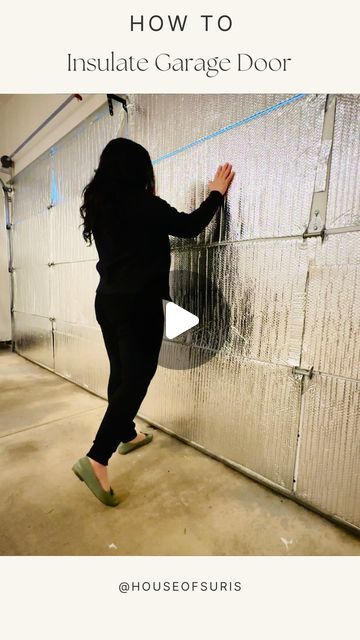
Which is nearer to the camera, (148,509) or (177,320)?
(148,509)

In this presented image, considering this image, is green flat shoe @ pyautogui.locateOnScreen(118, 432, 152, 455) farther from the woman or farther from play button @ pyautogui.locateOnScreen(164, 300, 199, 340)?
play button @ pyautogui.locateOnScreen(164, 300, 199, 340)

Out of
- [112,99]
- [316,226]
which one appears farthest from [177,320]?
[112,99]

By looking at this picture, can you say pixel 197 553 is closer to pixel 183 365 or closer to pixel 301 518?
pixel 301 518

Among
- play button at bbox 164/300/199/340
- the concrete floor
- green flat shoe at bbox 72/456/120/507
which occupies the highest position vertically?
play button at bbox 164/300/199/340

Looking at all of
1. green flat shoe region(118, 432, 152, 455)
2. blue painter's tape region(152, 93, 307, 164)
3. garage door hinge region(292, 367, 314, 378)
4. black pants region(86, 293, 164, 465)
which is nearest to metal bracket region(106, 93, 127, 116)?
blue painter's tape region(152, 93, 307, 164)

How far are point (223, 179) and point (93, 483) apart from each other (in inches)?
52.8

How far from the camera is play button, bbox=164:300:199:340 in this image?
158 centimetres

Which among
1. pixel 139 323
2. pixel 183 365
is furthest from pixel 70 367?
pixel 139 323

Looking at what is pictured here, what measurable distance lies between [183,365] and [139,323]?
58cm

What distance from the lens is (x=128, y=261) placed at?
3.71 ft

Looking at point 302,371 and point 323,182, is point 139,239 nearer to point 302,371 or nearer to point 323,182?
point 323,182

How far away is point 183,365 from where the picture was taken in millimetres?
1653

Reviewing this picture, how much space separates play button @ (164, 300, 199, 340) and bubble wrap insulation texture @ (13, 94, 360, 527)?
71 mm

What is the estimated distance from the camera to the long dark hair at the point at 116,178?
3.64 ft
